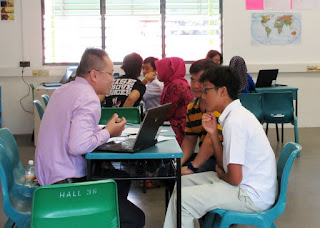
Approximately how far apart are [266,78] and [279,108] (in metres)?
1.29

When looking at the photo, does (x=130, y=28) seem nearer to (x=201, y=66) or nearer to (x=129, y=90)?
(x=129, y=90)

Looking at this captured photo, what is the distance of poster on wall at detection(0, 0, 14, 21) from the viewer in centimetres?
730

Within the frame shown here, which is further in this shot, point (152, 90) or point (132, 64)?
point (152, 90)

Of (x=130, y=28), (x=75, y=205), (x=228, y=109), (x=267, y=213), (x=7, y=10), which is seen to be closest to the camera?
(x=75, y=205)

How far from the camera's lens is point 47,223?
1.67m

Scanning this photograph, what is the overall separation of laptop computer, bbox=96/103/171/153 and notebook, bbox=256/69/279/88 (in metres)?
4.57

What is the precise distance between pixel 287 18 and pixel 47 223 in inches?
271

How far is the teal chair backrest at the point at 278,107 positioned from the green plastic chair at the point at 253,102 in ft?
0.26

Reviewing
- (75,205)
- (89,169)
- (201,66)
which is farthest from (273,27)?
(75,205)

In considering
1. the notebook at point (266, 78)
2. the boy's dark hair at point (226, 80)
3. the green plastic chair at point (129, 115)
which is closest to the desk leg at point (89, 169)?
the boy's dark hair at point (226, 80)

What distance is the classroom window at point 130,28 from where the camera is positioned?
7566mm

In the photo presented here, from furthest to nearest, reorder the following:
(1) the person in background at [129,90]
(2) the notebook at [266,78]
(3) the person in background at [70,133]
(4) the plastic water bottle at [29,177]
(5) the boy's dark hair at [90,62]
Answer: (2) the notebook at [266,78]
(1) the person in background at [129,90]
(4) the plastic water bottle at [29,177]
(5) the boy's dark hair at [90,62]
(3) the person in background at [70,133]

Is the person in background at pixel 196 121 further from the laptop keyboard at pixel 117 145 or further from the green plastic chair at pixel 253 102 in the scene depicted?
→ the green plastic chair at pixel 253 102

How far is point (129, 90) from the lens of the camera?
176 inches
